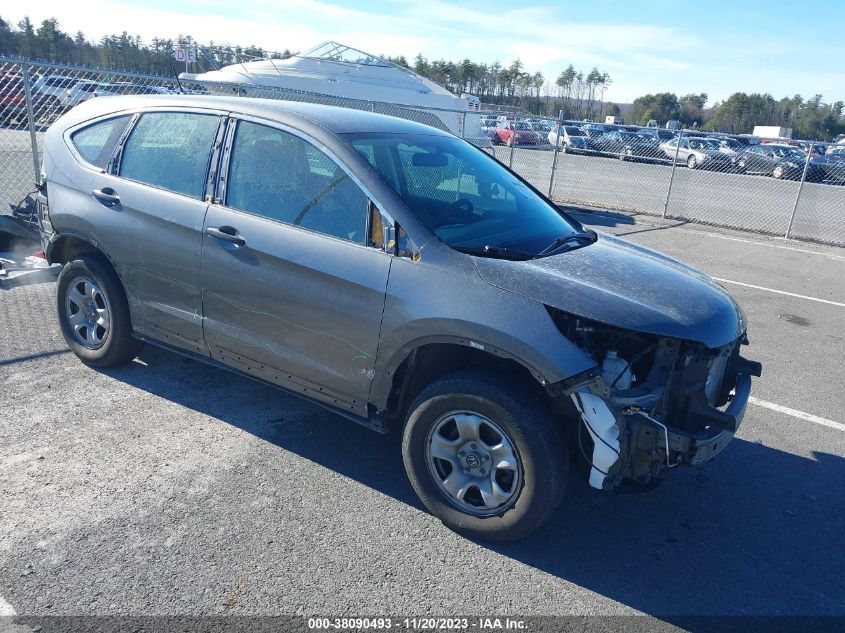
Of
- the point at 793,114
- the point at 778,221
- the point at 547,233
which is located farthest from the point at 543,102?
the point at 547,233

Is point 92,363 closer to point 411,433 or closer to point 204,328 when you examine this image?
point 204,328

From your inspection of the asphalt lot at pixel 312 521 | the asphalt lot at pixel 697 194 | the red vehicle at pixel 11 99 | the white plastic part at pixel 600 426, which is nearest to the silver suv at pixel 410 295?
the white plastic part at pixel 600 426

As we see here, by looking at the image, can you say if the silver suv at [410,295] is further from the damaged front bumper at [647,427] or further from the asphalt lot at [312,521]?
the asphalt lot at [312,521]

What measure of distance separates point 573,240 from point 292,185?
1.62 metres

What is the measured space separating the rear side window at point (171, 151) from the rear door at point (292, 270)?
22cm

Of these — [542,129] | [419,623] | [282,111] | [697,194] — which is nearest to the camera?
[419,623]

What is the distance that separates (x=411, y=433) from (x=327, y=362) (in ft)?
1.95

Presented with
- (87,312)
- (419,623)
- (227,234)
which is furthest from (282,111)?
(419,623)

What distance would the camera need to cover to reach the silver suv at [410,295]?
2924mm

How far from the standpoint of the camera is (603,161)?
93.8ft

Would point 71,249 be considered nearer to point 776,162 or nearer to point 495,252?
point 495,252

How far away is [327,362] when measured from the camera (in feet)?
11.4

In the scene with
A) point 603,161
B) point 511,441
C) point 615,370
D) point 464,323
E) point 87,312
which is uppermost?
point 464,323

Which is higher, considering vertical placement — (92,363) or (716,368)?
(716,368)
